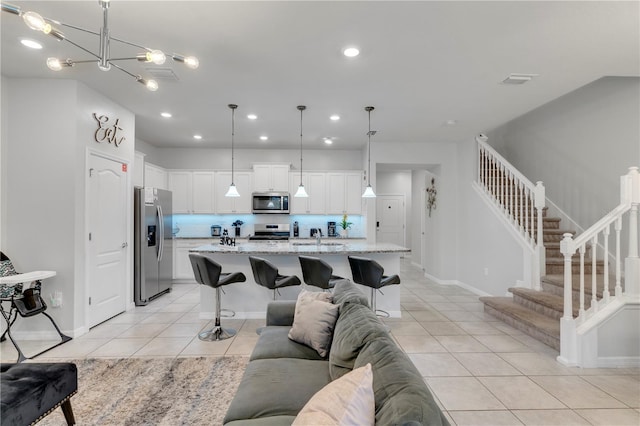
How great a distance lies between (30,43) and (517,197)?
21.3ft

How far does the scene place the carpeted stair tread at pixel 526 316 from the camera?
11.5ft

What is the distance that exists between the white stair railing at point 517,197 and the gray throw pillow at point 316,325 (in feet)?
11.9

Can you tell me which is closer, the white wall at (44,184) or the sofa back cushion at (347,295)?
the sofa back cushion at (347,295)

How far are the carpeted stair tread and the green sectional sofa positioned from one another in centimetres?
246

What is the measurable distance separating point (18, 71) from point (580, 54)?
5.74m

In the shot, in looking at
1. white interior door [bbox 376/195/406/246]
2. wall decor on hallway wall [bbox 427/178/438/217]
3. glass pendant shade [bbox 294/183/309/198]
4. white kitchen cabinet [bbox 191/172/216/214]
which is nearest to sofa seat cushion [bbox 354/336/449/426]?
glass pendant shade [bbox 294/183/309/198]

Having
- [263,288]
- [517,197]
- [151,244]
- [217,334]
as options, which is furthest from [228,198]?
[517,197]

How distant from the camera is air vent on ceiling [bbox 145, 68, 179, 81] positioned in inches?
134

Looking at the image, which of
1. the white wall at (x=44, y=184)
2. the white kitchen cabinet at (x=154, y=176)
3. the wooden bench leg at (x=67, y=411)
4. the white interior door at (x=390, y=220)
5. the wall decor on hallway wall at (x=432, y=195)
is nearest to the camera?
the wooden bench leg at (x=67, y=411)

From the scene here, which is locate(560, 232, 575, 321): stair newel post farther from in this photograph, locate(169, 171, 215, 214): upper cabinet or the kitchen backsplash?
locate(169, 171, 215, 214): upper cabinet

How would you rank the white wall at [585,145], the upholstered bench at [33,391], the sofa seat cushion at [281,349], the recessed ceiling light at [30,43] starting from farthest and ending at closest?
1. the white wall at [585,145]
2. the recessed ceiling light at [30,43]
3. the sofa seat cushion at [281,349]
4. the upholstered bench at [33,391]

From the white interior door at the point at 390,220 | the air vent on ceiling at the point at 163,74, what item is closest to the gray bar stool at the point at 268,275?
the air vent on ceiling at the point at 163,74

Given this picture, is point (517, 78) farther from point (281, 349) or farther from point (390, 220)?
point (390, 220)

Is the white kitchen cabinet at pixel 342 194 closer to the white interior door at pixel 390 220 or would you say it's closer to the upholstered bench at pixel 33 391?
the white interior door at pixel 390 220
